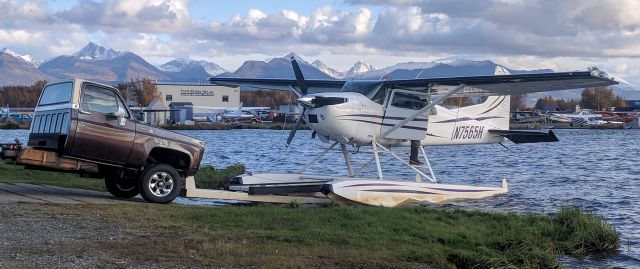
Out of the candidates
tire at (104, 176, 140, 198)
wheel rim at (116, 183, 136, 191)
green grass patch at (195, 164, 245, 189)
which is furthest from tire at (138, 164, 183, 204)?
green grass patch at (195, 164, 245, 189)

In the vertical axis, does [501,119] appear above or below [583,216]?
above

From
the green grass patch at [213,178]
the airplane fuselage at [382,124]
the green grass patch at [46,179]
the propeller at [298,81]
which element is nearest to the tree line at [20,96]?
the green grass patch at [213,178]

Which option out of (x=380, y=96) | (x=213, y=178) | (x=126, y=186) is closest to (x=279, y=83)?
(x=213, y=178)

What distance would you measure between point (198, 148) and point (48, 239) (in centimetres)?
567

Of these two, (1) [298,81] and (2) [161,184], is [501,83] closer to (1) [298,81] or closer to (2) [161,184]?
(1) [298,81]

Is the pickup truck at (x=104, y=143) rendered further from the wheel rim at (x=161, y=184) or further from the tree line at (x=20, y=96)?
the tree line at (x=20, y=96)

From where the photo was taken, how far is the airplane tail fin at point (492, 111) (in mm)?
23141

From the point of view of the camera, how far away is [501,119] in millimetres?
24078

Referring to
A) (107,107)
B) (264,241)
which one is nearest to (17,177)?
(107,107)

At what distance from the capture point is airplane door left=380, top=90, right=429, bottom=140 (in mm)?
19797

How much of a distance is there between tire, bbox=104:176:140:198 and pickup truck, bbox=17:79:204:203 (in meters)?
0.22

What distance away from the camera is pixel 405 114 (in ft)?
65.8

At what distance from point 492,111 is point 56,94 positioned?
14.3 m

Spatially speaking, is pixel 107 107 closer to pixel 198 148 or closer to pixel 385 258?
pixel 198 148
